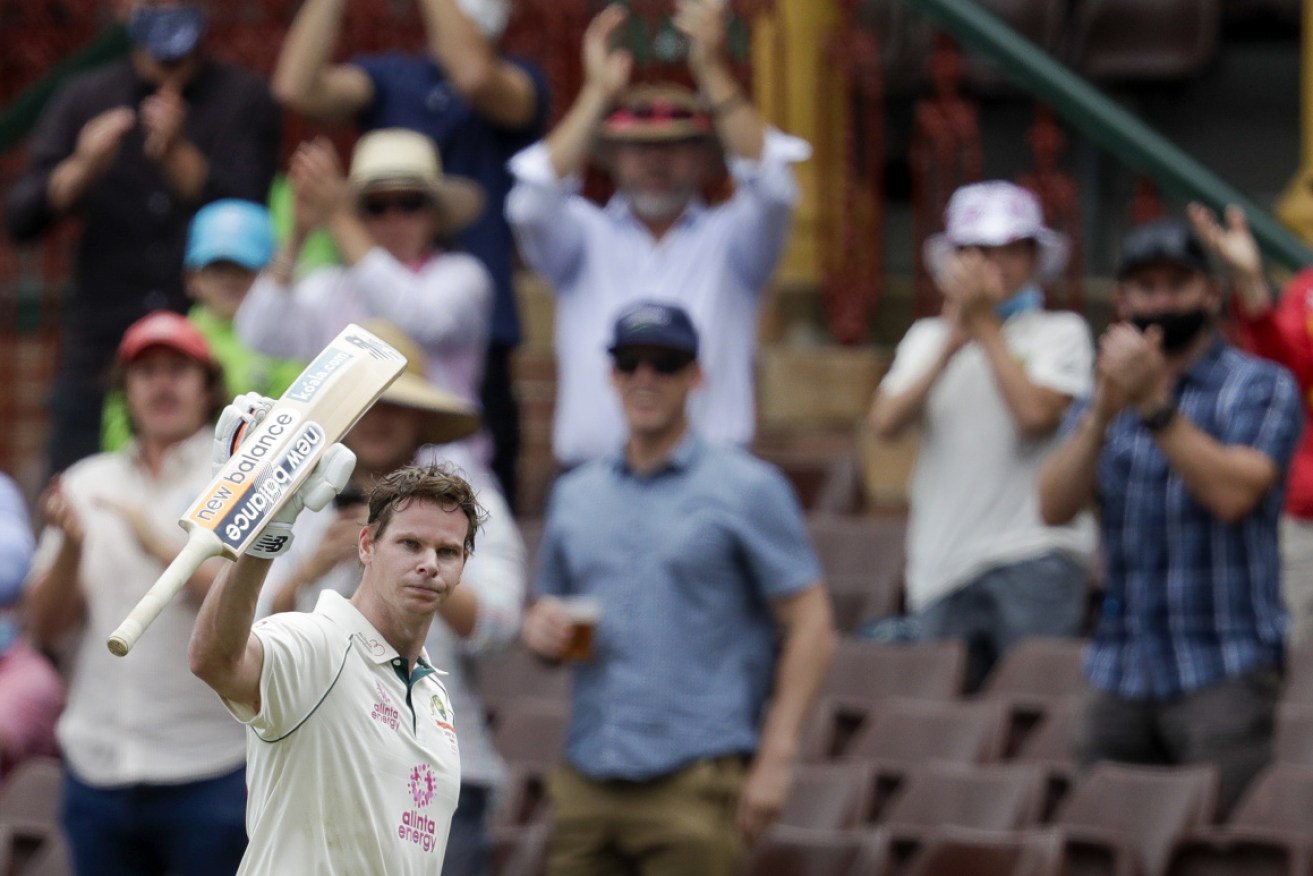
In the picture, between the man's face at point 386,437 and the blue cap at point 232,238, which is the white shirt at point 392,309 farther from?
the man's face at point 386,437

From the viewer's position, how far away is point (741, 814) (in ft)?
17.7

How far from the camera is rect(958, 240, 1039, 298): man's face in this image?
6.59 metres

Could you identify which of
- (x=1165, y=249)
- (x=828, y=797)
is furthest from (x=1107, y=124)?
(x=828, y=797)

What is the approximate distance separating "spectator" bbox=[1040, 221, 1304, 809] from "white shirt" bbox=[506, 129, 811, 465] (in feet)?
3.83

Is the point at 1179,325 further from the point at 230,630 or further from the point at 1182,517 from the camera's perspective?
the point at 230,630

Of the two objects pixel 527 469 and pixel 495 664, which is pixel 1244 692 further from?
pixel 527 469

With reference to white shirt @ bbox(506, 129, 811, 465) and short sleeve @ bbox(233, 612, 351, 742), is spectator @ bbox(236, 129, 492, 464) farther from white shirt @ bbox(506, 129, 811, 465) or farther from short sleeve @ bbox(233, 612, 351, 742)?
short sleeve @ bbox(233, 612, 351, 742)

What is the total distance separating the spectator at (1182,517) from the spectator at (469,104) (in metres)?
1.88

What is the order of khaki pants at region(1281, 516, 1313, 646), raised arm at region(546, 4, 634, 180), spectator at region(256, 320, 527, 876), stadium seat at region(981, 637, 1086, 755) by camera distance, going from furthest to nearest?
raised arm at region(546, 4, 634, 180)
khaki pants at region(1281, 516, 1313, 646)
stadium seat at region(981, 637, 1086, 755)
spectator at region(256, 320, 527, 876)

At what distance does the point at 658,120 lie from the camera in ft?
22.1

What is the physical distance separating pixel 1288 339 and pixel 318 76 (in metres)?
2.77

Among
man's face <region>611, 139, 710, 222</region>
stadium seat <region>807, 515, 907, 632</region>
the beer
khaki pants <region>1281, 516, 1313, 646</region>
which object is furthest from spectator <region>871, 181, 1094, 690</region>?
the beer

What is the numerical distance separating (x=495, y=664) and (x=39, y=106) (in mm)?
3065

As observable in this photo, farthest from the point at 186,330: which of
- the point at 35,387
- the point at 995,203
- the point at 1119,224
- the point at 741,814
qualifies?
the point at 1119,224
